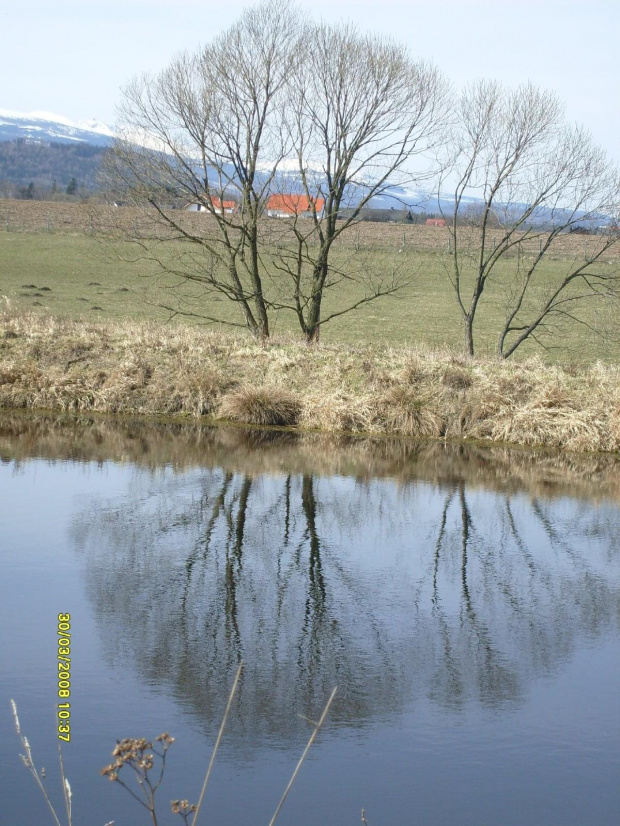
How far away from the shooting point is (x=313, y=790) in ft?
18.5

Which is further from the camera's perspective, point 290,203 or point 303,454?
point 290,203

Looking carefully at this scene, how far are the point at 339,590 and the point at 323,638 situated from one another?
124 centimetres

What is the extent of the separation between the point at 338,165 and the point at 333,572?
15.7m

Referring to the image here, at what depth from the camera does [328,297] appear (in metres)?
43.7

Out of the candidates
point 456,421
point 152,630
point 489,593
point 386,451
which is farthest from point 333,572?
point 456,421

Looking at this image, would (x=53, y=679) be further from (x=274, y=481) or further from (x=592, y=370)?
(x=592, y=370)

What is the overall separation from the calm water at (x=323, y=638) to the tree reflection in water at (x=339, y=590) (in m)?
0.03

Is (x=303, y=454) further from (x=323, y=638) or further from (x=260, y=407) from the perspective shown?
(x=323, y=638)

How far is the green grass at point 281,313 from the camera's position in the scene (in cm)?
3247

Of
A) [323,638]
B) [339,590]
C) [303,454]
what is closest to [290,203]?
[303,454]

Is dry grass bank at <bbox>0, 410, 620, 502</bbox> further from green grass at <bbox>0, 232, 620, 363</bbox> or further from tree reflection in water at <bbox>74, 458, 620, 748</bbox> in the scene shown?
green grass at <bbox>0, 232, 620, 363</bbox>

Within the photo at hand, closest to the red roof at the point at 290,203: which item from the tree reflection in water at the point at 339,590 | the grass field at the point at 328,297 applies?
the grass field at the point at 328,297

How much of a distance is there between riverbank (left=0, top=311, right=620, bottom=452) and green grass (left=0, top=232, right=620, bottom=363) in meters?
5.88
